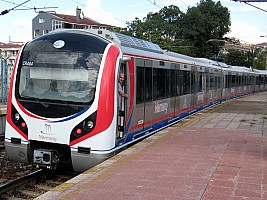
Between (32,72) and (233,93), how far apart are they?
86.9 ft

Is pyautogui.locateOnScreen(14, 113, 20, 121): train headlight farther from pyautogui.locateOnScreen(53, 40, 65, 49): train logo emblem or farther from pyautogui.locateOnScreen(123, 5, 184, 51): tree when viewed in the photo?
pyautogui.locateOnScreen(123, 5, 184, 51): tree

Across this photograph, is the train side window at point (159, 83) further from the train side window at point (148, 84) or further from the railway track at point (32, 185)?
the railway track at point (32, 185)

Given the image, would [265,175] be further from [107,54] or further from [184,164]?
[107,54]

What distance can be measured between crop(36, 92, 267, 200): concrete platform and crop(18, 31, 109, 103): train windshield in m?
1.51

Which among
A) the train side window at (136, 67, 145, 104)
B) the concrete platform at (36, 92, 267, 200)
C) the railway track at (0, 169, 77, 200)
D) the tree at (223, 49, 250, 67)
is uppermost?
the tree at (223, 49, 250, 67)

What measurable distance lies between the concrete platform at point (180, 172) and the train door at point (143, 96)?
0.44m

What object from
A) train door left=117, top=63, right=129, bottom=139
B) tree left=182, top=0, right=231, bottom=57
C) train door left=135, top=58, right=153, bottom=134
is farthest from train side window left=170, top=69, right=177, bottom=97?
tree left=182, top=0, right=231, bottom=57

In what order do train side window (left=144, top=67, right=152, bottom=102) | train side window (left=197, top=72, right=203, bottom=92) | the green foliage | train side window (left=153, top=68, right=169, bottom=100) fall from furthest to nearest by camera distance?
the green foliage
train side window (left=197, top=72, right=203, bottom=92)
train side window (left=153, top=68, right=169, bottom=100)
train side window (left=144, top=67, right=152, bottom=102)

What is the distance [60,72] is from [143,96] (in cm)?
265

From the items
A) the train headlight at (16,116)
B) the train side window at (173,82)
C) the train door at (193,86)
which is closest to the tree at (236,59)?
the train door at (193,86)

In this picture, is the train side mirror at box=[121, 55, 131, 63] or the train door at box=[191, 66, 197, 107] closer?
the train side mirror at box=[121, 55, 131, 63]

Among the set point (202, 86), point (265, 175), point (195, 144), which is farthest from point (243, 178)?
point (202, 86)

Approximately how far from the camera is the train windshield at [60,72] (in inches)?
284

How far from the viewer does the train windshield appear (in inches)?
284
